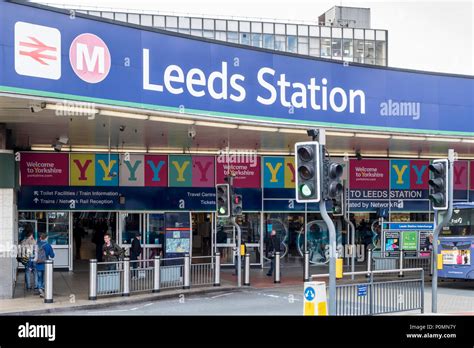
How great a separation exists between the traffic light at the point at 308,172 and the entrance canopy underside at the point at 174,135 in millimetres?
6237

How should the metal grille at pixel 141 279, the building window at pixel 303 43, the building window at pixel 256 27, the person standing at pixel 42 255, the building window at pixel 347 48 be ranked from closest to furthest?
the person standing at pixel 42 255, the metal grille at pixel 141 279, the building window at pixel 256 27, the building window at pixel 303 43, the building window at pixel 347 48

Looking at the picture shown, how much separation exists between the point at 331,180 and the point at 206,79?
736cm

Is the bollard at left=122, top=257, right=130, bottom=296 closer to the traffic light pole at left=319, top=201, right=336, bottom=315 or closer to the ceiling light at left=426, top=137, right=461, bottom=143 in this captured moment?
the traffic light pole at left=319, top=201, right=336, bottom=315

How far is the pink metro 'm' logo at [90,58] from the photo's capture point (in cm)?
1599

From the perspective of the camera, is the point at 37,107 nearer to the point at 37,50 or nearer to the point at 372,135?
the point at 37,50

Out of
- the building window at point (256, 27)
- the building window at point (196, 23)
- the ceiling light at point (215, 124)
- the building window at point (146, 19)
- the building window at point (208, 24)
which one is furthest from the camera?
the building window at point (256, 27)

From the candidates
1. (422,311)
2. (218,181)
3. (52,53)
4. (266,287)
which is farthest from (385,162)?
(52,53)

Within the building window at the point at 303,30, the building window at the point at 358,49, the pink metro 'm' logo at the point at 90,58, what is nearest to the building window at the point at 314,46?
the building window at the point at 303,30

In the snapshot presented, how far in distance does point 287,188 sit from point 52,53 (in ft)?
46.3

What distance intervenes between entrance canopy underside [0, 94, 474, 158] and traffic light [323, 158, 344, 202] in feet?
21.6

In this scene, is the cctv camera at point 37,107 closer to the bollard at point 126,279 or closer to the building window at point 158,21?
the bollard at point 126,279

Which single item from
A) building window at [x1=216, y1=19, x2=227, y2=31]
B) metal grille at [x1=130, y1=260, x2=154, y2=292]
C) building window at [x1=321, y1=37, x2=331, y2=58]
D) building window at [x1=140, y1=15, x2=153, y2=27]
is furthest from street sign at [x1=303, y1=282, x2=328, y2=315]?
building window at [x1=321, y1=37, x2=331, y2=58]

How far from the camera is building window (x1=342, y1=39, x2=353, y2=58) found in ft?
291

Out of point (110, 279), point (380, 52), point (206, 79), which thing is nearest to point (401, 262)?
point (206, 79)
